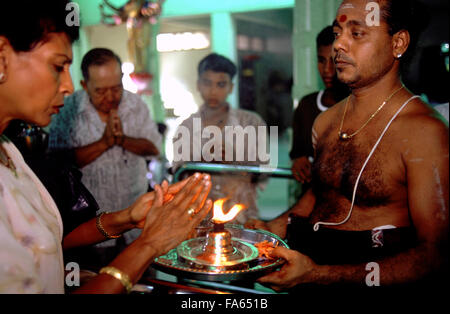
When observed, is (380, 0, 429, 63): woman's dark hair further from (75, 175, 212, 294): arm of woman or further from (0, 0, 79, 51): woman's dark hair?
(0, 0, 79, 51): woman's dark hair

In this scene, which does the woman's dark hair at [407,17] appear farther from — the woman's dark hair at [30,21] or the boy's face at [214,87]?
the boy's face at [214,87]

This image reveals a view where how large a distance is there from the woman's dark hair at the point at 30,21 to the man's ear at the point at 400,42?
170cm

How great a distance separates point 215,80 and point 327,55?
4.09 feet

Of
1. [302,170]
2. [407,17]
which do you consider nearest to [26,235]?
[407,17]

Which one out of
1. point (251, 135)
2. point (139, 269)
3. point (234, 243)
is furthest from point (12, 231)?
point (251, 135)

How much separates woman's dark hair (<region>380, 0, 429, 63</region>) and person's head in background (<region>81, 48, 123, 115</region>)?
2.48m

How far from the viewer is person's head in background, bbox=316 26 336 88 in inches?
143

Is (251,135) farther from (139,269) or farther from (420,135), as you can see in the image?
(139,269)

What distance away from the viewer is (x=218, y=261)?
1.74 meters

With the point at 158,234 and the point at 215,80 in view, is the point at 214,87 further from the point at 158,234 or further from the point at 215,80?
the point at 158,234

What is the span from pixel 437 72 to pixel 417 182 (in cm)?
306

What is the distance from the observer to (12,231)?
1.44 m

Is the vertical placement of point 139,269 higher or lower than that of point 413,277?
higher

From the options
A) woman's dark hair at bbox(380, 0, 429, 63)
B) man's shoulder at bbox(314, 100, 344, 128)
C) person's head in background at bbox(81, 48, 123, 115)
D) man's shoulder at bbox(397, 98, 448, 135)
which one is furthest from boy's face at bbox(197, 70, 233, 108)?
man's shoulder at bbox(397, 98, 448, 135)
